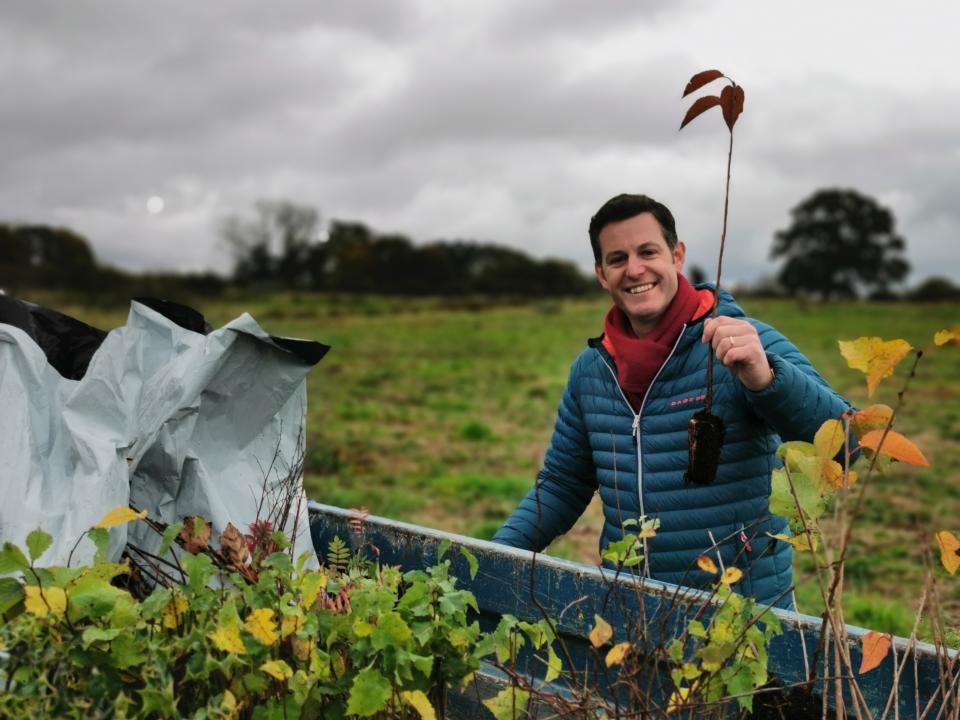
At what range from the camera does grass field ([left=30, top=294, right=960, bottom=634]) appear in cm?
595

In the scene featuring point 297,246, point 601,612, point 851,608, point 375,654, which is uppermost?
point 297,246

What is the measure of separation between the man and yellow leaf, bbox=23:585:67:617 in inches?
48.8

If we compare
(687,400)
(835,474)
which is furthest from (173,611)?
(687,400)

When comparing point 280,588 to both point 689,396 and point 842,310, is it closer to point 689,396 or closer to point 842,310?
point 689,396

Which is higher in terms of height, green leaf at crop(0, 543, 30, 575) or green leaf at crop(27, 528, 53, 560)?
green leaf at crop(27, 528, 53, 560)

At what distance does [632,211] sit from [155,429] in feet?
4.81

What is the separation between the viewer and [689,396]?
242cm

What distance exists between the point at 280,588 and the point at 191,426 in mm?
716

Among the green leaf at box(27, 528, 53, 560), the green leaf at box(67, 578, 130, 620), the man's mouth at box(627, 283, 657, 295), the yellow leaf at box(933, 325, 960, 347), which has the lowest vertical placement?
the green leaf at box(67, 578, 130, 620)

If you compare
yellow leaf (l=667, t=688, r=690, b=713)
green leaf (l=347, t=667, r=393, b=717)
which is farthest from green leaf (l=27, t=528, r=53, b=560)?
yellow leaf (l=667, t=688, r=690, b=713)

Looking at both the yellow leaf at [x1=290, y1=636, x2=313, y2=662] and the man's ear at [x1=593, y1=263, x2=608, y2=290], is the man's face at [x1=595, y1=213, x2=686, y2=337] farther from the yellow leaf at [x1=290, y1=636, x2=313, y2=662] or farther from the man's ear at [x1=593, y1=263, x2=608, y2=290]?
the yellow leaf at [x1=290, y1=636, x2=313, y2=662]

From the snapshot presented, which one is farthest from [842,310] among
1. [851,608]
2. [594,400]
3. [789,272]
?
[594,400]

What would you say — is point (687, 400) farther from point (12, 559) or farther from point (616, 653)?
point (12, 559)

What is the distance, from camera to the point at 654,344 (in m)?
2.48
